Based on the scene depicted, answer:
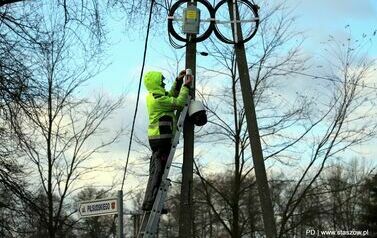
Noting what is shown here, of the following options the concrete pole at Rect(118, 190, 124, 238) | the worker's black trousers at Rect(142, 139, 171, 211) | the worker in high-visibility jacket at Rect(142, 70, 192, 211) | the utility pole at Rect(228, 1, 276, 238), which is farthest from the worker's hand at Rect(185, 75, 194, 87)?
the utility pole at Rect(228, 1, 276, 238)

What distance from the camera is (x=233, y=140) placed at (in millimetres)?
19609

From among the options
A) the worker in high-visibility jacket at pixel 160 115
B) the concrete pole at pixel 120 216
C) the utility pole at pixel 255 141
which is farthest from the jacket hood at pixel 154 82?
the utility pole at pixel 255 141

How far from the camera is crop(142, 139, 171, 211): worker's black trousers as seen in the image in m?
7.31

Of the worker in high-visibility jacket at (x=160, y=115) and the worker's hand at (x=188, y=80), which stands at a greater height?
the worker's hand at (x=188, y=80)

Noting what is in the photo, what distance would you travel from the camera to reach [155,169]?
747 centimetres

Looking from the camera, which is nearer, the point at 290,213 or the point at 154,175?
the point at 154,175

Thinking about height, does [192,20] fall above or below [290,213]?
above

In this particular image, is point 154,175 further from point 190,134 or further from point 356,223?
point 356,223

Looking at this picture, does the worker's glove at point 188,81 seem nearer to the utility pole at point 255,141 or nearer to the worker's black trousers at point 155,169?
the worker's black trousers at point 155,169

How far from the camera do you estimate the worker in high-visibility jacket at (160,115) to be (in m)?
7.56

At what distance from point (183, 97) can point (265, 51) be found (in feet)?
42.1

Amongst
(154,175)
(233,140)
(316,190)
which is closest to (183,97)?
(154,175)

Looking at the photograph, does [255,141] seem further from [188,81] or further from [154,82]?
[154,82]

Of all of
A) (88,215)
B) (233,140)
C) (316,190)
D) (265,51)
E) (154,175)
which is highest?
(265,51)
